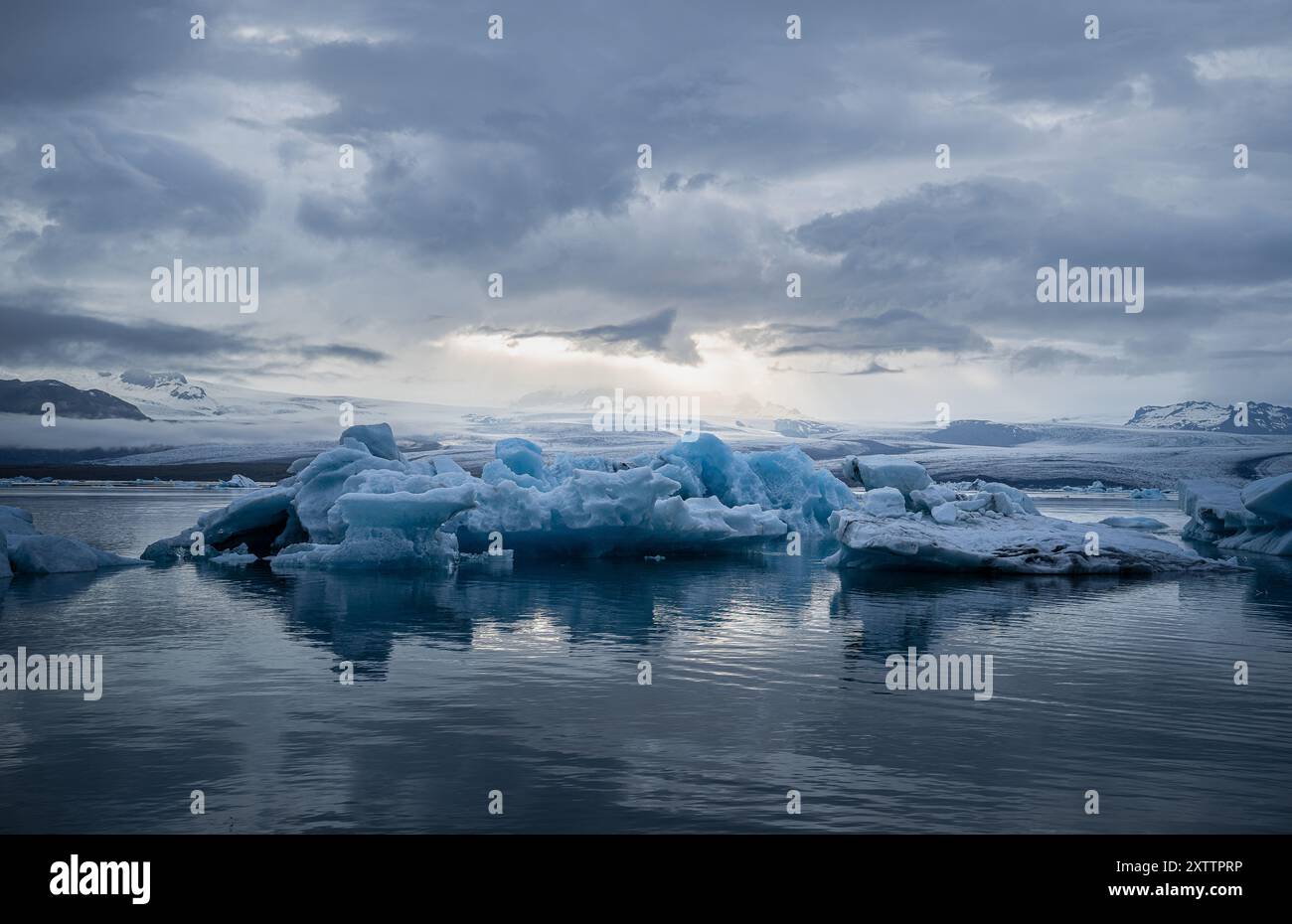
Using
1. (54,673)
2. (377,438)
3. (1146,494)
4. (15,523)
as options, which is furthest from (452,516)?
(1146,494)

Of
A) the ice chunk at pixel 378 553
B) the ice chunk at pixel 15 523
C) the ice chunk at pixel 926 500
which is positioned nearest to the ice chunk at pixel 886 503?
the ice chunk at pixel 926 500

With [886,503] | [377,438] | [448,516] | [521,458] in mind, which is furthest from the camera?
[521,458]

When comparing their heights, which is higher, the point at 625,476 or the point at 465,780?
the point at 625,476

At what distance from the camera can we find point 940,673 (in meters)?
11.3

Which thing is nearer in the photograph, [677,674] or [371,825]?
[371,825]

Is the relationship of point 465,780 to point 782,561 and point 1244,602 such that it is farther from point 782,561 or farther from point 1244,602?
point 782,561

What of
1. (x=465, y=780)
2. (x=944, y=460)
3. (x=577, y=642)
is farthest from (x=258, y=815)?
(x=944, y=460)

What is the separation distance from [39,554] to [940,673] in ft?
59.3

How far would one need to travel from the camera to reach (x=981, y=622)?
15188mm

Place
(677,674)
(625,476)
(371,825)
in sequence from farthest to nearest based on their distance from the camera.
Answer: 1. (625,476)
2. (677,674)
3. (371,825)

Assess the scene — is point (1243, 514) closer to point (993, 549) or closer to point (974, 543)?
point (993, 549)
